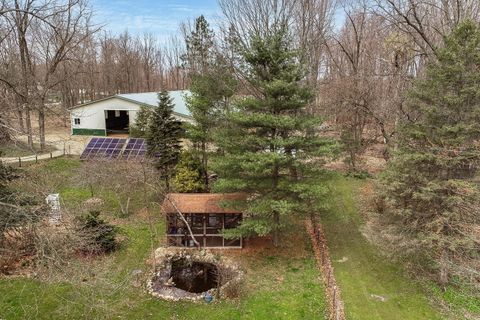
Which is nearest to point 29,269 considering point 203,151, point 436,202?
point 203,151

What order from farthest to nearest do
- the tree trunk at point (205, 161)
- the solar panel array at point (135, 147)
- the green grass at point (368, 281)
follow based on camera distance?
the solar panel array at point (135, 147) < the tree trunk at point (205, 161) < the green grass at point (368, 281)

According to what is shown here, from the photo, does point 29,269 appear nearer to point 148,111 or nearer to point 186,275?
point 186,275

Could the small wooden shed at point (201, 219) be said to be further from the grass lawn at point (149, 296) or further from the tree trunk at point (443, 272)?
the tree trunk at point (443, 272)

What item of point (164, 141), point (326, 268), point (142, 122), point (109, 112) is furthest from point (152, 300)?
point (109, 112)

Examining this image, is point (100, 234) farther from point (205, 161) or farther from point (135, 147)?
point (135, 147)

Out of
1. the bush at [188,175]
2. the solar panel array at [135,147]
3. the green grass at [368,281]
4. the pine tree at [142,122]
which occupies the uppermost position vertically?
the pine tree at [142,122]

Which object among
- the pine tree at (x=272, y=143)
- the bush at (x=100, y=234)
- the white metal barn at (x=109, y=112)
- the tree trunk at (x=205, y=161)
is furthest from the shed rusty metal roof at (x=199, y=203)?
the white metal barn at (x=109, y=112)

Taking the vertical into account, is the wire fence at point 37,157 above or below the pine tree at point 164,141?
below
